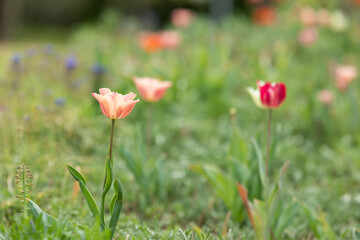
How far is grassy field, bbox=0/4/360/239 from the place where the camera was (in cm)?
176

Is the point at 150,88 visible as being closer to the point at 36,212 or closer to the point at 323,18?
the point at 36,212

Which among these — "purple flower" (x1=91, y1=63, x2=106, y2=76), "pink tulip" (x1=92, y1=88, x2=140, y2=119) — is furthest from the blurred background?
"pink tulip" (x1=92, y1=88, x2=140, y2=119)

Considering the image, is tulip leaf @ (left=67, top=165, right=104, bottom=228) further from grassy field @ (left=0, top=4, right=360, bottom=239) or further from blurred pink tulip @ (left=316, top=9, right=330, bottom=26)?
blurred pink tulip @ (left=316, top=9, right=330, bottom=26)

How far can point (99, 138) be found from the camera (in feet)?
8.80

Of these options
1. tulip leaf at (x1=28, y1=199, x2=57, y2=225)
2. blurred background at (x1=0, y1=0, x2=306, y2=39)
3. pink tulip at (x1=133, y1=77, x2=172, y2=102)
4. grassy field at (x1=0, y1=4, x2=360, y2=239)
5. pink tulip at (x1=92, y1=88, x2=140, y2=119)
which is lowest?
blurred background at (x1=0, y1=0, x2=306, y2=39)

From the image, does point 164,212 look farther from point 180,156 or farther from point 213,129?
point 213,129

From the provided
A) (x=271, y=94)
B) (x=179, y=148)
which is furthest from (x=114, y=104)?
(x=179, y=148)

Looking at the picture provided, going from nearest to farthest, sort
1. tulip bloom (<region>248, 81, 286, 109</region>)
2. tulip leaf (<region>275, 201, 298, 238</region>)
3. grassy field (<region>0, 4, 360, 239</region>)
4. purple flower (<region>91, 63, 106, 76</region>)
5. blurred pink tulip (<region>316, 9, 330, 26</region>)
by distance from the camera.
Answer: tulip bloom (<region>248, 81, 286, 109</region>), tulip leaf (<region>275, 201, 298, 238</region>), grassy field (<region>0, 4, 360, 239</region>), purple flower (<region>91, 63, 106, 76</region>), blurred pink tulip (<region>316, 9, 330, 26</region>)

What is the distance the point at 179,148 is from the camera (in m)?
2.79

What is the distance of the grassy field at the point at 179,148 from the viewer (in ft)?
5.76

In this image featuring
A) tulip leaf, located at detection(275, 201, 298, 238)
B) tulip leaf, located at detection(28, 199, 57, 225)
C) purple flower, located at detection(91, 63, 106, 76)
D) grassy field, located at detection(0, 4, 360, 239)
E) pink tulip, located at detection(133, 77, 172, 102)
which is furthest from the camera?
purple flower, located at detection(91, 63, 106, 76)

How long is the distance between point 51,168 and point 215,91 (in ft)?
5.48

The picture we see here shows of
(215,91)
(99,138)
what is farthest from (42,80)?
(215,91)

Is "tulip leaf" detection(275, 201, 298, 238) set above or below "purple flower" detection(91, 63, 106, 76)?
below
